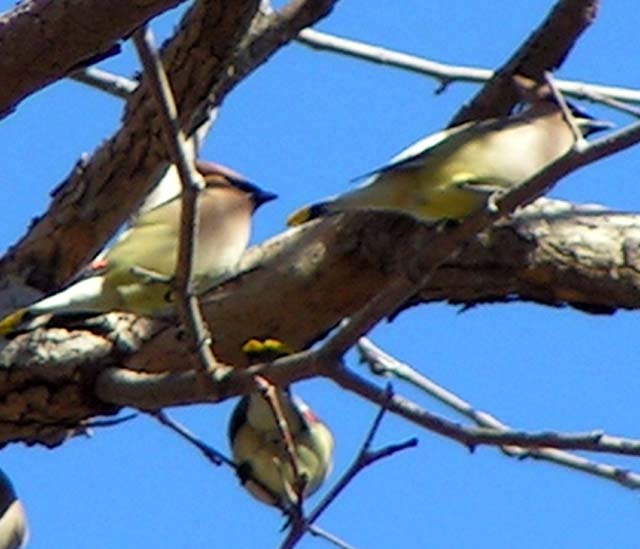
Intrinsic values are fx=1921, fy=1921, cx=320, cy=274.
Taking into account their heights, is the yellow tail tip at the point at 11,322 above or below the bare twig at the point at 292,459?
above

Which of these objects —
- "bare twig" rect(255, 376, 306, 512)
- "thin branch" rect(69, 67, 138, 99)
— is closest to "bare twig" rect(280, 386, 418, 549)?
"bare twig" rect(255, 376, 306, 512)

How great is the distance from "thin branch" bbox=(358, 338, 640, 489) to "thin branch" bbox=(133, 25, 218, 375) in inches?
23.6

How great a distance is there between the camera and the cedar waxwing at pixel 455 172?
3.65 metres

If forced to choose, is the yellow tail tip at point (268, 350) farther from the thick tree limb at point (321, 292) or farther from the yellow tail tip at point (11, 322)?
the yellow tail tip at point (11, 322)

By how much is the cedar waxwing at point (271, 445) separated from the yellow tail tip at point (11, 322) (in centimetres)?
46

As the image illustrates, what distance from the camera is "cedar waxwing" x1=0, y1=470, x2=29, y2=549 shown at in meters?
3.93

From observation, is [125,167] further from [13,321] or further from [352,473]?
[352,473]

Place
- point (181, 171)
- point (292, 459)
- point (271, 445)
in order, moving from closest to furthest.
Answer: point (181, 171) → point (292, 459) → point (271, 445)

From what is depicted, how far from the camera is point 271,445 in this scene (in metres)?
3.77

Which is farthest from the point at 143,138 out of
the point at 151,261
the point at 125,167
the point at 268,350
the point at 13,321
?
the point at 268,350

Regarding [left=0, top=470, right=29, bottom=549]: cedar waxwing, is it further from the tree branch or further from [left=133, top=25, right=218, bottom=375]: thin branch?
the tree branch

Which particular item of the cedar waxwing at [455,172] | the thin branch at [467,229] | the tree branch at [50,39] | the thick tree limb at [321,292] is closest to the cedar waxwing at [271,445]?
the thick tree limb at [321,292]

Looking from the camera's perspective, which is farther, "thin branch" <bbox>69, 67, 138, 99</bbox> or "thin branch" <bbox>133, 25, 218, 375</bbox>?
"thin branch" <bbox>69, 67, 138, 99</bbox>

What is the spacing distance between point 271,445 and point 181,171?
1.25 m
